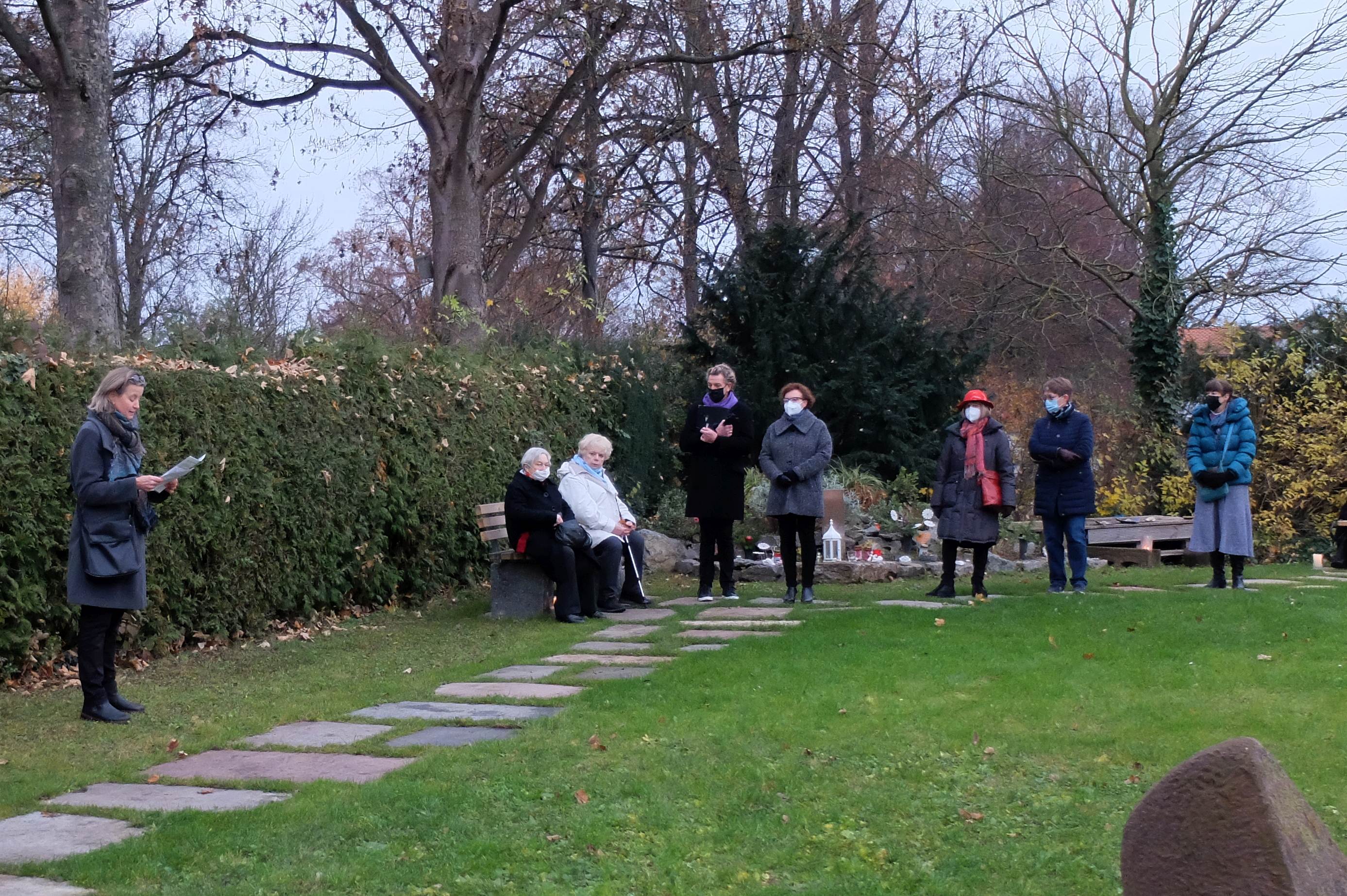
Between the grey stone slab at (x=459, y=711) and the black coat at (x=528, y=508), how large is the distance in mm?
2989

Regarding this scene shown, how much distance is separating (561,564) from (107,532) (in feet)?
12.2

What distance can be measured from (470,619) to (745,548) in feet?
13.7

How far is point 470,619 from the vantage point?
939cm

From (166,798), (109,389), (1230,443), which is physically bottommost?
(166,798)

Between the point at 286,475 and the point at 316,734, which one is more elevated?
the point at 286,475

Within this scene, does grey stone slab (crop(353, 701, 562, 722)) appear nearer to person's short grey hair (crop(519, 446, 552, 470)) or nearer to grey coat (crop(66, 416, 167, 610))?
grey coat (crop(66, 416, 167, 610))

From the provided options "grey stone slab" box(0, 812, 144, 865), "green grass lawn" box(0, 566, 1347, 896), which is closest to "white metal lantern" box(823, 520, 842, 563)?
"green grass lawn" box(0, 566, 1347, 896)

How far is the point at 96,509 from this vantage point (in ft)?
18.8

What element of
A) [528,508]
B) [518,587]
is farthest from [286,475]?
[518,587]

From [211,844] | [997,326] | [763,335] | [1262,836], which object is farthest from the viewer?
[997,326]

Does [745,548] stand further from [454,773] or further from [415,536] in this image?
[454,773]

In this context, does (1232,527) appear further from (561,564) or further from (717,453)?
(561,564)

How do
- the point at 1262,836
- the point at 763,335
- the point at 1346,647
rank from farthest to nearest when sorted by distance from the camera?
the point at 763,335
the point at 1346,647
the point at 1262,836

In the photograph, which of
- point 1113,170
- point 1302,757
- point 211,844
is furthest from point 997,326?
point 211,844
